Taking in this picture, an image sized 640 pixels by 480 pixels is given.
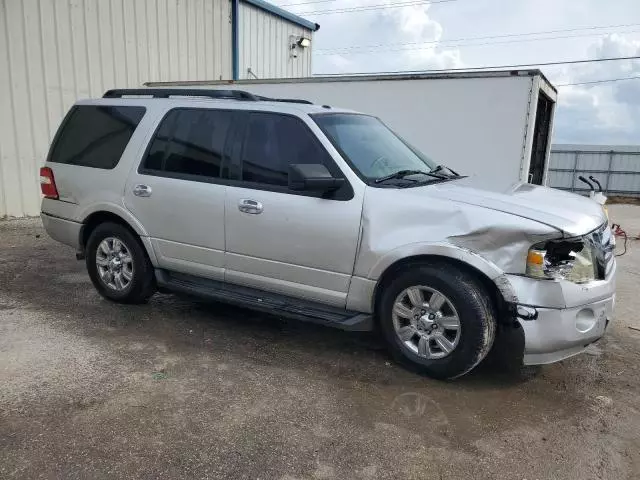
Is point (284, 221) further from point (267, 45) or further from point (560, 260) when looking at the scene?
point (267, 45)

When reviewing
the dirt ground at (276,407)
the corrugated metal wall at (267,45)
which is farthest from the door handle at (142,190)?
the corrugated metal wall at (267,45)

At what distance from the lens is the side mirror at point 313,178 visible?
372 cm

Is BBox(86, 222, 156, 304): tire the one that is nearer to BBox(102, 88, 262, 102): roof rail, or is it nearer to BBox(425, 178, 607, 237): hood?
BBox(102, 88, 262, 102): roof rail

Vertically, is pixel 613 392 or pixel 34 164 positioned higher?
pixel 34 164

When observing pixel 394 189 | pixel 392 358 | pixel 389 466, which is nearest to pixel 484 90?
pixel 394 189

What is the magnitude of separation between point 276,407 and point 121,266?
8.11ft

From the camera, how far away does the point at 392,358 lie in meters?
4.07

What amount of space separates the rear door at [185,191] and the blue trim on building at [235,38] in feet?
33.4

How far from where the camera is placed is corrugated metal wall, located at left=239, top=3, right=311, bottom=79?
48.0 ft

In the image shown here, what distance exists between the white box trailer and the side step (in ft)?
12.7

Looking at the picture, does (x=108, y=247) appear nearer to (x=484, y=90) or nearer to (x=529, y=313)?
(x=529, y=313)

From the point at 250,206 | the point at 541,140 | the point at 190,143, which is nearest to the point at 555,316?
the point at 250,206

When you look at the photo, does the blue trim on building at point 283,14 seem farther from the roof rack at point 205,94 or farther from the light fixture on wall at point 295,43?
the roof rack at point 205,94

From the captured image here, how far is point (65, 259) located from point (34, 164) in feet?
13.7
